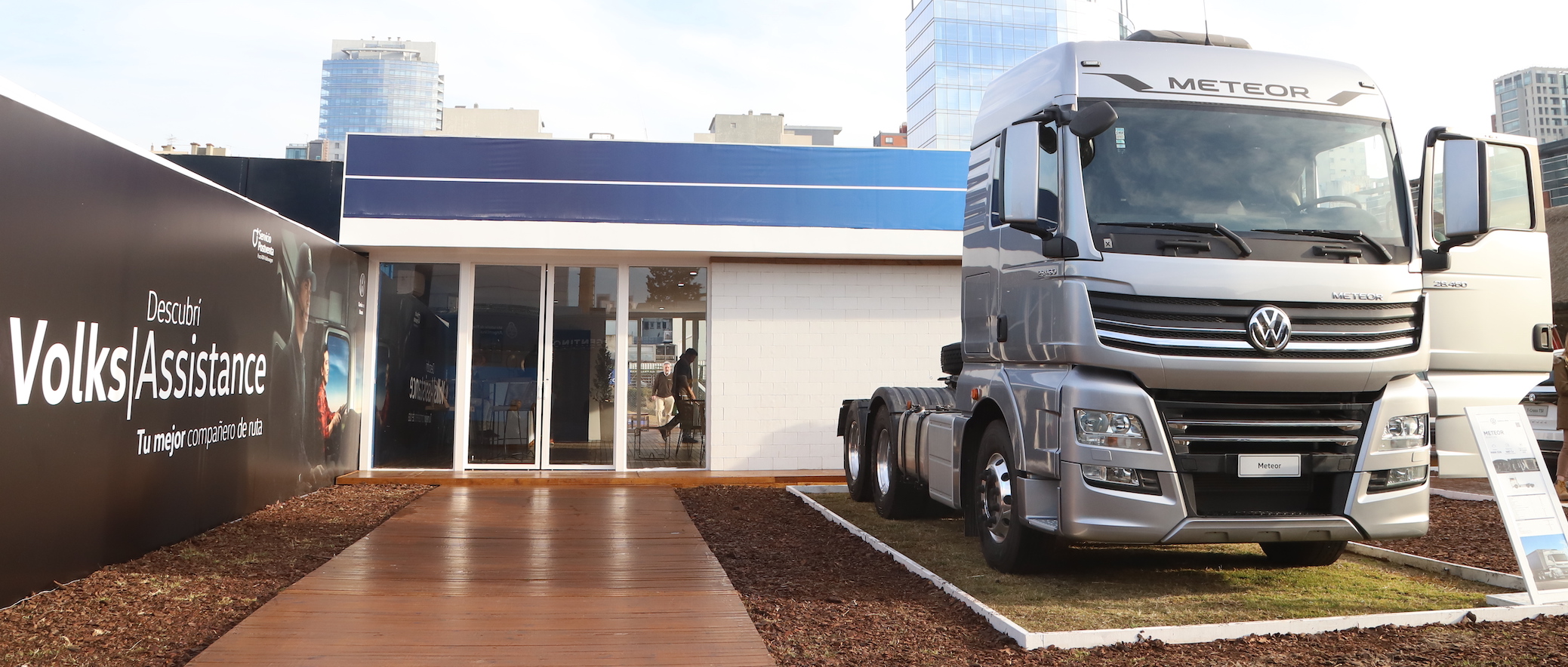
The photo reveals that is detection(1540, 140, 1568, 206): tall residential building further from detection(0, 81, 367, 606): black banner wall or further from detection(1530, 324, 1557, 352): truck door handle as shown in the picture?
detection(0, 81, 367, 606): black banner wall

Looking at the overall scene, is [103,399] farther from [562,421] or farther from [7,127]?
[562,421]

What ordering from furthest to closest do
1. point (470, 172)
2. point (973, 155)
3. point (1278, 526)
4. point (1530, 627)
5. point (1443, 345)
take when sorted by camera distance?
1. point (470, 172)
2. point (973, 155)
3. point (1443, 345)
4. point (1278, 526)
5. point (1530, 627)

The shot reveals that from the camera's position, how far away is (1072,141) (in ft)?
16.9

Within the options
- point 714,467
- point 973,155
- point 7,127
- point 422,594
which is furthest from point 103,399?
point 714,467

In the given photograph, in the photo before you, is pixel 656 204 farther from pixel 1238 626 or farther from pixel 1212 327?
pixel 1238 626

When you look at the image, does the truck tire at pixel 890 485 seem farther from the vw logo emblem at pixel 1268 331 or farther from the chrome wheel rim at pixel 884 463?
the vw logo emblem at pixel 1268 331

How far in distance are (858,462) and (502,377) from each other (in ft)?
15.4

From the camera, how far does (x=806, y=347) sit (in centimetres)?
1195

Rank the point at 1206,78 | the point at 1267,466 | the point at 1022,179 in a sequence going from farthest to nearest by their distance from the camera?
the point at 1206,78, the point at 1022,179, the point at 1267,466

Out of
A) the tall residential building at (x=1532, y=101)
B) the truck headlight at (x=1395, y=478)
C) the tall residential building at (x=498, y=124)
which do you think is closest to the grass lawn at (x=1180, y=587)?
the truck headlight at (x=1395, y=478)

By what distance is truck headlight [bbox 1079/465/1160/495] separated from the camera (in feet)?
15.7

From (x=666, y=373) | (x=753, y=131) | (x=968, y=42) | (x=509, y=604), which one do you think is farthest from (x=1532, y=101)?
(x=509, y=604)

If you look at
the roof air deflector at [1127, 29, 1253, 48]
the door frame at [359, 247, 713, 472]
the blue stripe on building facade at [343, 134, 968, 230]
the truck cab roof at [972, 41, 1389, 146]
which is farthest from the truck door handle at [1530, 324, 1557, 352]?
the door frame at [359, 247, 713, 472]

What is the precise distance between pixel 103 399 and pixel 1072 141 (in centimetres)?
540
